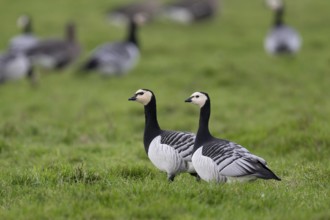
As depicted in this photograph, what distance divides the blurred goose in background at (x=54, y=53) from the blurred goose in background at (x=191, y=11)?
7.84 m

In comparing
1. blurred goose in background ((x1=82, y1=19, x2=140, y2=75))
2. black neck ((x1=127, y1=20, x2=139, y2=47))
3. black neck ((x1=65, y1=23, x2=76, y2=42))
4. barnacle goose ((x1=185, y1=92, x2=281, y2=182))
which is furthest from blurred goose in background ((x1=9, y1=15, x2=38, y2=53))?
barnacle goose ((x1=185, y1=92, x2=281, y2=182))

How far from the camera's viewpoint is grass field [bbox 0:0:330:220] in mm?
6973

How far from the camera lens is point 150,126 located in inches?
352

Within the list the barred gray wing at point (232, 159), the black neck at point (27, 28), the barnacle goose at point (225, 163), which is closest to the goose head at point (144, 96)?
the barnacle goose at point (225, 163)

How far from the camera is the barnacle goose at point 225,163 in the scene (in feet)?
24.3

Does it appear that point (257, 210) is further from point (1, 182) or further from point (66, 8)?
point (66, 8)

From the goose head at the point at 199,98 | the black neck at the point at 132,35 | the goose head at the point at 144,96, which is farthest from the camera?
the black neck at the point at 132,35

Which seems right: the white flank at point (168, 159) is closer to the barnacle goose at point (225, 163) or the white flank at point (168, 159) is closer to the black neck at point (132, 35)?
the barnacle goose at point (225, 163)

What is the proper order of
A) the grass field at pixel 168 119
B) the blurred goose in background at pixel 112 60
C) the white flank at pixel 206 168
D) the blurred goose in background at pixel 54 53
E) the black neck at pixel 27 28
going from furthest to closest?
the black neck at pixel 27 28, the blurred goose in background at pixel 54 53, the blurred goose in background at pixel 112 60, the white flank at pixel 206 168, the grass field at pixel 168 119

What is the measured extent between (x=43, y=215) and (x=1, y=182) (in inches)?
66.2

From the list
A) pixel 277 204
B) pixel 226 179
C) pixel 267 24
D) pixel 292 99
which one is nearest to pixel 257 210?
pixel 277 204

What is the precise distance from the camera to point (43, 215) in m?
6.55

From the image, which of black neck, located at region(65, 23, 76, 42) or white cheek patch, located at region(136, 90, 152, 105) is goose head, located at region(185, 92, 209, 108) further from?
black neck, located at region(65, 23, 76, 42)

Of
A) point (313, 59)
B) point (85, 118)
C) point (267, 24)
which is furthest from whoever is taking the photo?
point (267, 24)
